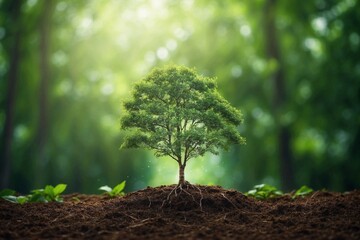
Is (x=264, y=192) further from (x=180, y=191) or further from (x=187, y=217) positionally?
(x=187, y=217)

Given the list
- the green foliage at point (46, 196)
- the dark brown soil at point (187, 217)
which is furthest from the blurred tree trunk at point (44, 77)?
the dark brown soil at point (187, 217)

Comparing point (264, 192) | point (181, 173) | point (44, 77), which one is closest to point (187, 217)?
point (181, 173)

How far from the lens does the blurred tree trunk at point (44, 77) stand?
14.9 metres

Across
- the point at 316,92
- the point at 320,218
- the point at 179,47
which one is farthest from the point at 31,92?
the point at 320,218

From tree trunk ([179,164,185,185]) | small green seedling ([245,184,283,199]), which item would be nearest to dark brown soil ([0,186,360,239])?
tree trunk ([179,164,185,185])

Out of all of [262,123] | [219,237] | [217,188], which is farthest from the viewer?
[262,123]

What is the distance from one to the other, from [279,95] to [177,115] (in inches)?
388

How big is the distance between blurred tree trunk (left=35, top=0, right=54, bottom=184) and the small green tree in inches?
379

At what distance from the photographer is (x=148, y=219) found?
5.23m

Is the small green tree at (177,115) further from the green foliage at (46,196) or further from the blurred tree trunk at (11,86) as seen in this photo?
the blurred tree trunk at (11,86)

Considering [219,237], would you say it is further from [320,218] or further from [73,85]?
[73,85]

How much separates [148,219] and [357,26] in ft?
41.9

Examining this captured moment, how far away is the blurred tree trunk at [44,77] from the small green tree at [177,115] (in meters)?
9.63

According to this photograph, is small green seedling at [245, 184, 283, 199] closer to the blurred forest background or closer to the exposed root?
the exposed root
